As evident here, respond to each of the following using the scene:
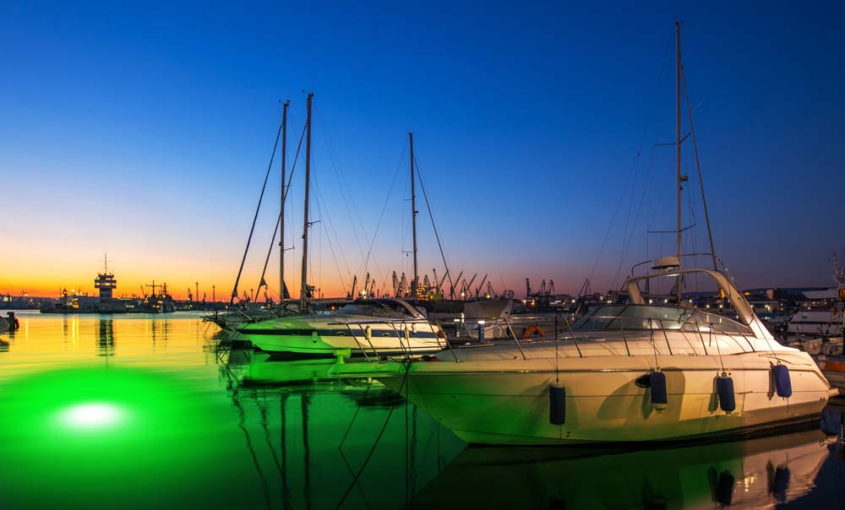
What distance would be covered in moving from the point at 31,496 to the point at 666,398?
9767mm

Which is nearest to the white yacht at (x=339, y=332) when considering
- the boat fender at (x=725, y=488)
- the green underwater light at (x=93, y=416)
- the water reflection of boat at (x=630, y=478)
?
the green underwater light at (x=93, y=416)

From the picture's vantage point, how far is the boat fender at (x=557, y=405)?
8.18 metres

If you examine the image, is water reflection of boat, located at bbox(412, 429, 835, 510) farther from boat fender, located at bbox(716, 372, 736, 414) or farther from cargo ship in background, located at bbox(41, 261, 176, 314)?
cargo ship in background, located at bbox(41, 261, 176, 314)

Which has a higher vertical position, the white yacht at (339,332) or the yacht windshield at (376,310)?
→ the yacht windshield at (376,310)

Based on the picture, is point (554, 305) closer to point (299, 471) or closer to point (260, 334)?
point (260, 334)

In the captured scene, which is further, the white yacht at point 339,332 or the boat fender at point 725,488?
the white yacht at point 339,332

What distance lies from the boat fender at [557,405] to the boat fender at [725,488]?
2351 mm

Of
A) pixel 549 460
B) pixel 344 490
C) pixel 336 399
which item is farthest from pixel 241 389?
pixel 549 460

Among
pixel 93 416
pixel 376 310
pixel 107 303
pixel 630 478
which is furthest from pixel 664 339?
pixel 107 303

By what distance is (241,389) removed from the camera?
15898mm

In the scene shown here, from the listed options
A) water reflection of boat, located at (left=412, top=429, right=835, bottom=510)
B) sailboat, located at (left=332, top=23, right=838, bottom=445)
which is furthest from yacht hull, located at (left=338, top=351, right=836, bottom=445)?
water reflection of boat, located at (left=412, top=429, right=835, bottom=510)

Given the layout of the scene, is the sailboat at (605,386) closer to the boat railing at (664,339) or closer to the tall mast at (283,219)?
the boat railing at (664,339)

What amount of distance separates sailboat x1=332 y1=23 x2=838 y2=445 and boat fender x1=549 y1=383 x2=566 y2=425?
2 centimetres

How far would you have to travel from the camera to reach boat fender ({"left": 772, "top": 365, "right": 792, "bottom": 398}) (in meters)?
9.88
